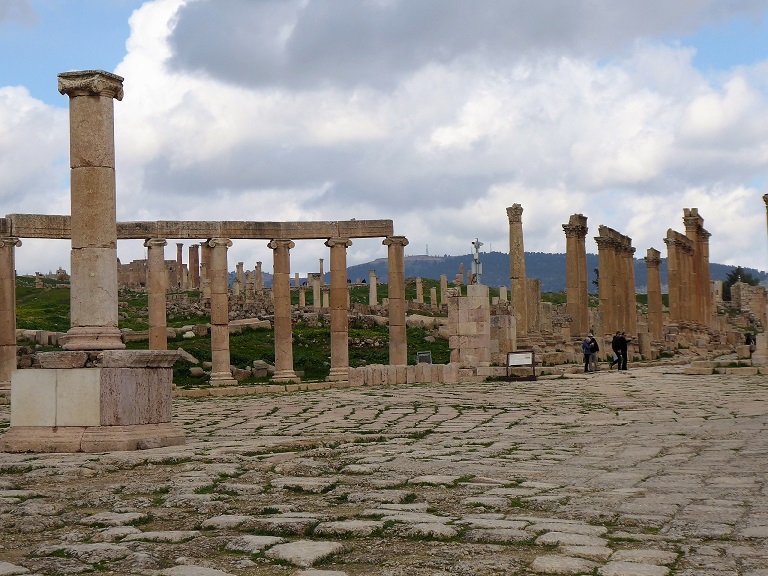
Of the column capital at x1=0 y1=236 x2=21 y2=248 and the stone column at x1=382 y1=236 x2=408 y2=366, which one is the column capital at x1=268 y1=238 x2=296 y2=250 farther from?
the column capital at x1=0 y1=236 x2=21 y2=248

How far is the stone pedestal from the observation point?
12.7 metres

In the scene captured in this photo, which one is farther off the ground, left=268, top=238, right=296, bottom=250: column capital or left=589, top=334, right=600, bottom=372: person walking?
left=268, top=238, right=296, bottom=250: column capital

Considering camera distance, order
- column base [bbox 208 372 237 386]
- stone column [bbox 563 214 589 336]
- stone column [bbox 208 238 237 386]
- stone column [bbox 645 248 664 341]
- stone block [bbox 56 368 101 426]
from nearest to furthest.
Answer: stone block [bbox 56 368 101 426] < column base [bbox 208 372 237 386] < stone column [bbox 208 238 237 386] < stone column [bbox 563 214 589 336] < stone column [bbox 645 248 664 341]

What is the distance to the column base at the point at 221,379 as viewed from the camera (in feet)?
96.9

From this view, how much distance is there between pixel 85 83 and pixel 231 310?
42.0m

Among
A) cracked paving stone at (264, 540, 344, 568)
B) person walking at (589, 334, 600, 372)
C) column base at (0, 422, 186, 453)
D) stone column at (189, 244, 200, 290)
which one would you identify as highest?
stone column at (189, 244, 200, 290)

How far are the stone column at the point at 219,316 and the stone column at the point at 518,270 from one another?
10.8 metres

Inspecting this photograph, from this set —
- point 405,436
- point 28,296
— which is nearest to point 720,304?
point 28,296

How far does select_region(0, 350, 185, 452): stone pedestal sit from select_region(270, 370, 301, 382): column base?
16.7m

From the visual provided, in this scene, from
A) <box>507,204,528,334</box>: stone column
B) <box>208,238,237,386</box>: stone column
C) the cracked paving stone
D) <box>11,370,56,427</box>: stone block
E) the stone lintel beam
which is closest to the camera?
the cracked paving stone

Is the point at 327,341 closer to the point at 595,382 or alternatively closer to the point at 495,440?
the point at 595,382

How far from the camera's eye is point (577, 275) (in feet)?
134

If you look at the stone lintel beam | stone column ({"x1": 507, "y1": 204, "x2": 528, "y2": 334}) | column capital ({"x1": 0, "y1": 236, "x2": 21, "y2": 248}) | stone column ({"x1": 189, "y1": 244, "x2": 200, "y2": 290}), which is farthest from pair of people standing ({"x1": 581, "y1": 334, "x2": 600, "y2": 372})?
stone column ({"x1": 189, "y1": 244, "x2": 200, "y2": 290})

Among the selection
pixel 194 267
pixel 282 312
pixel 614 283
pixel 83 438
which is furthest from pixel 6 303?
pixel 194 267
